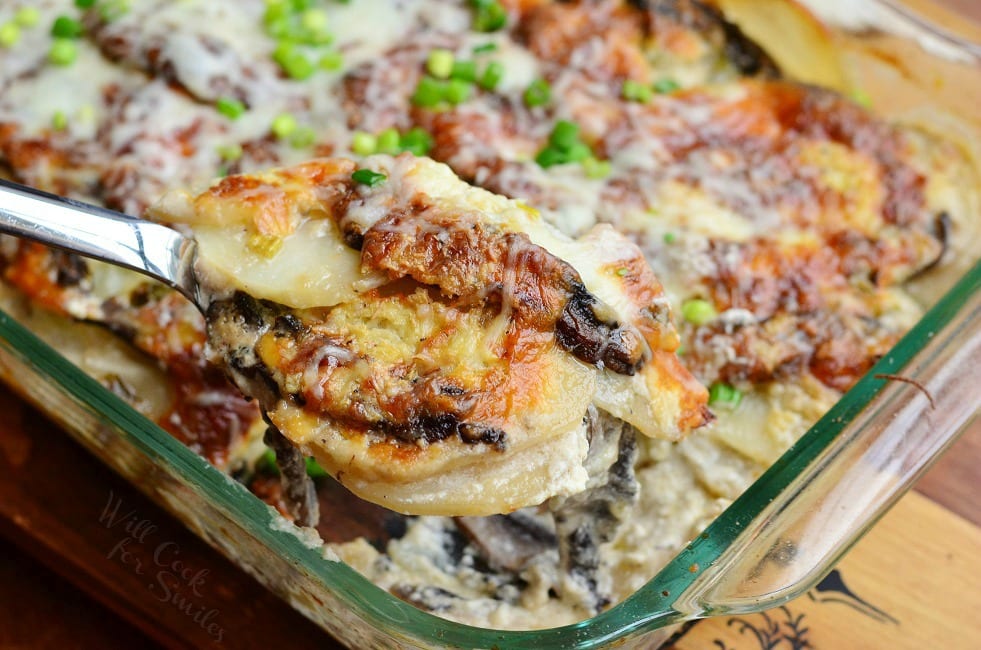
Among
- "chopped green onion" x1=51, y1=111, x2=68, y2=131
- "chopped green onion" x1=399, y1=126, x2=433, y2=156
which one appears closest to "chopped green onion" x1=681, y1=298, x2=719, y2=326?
"chopped green onion" x1=399, y1=126, x2=433, y2=156

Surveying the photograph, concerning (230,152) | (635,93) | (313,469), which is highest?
(635,93)

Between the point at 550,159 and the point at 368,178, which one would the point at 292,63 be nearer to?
the point at 550,159

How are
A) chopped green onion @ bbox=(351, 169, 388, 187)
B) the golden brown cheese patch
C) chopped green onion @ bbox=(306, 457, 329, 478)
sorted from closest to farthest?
the golden brown cheese patch → chopped green onion @ bbox=(351, 169, 388, 187) → chopped green onion @ bbox=(306, 457, 329, 478)

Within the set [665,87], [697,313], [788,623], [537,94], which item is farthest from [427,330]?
[665,87]

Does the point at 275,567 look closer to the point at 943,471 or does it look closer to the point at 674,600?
the point at 674,600

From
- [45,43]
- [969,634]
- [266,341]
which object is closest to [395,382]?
[266,341]

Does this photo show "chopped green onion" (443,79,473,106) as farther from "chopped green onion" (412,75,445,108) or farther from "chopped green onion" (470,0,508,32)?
"chopped green onion" (470,0,508,32)
